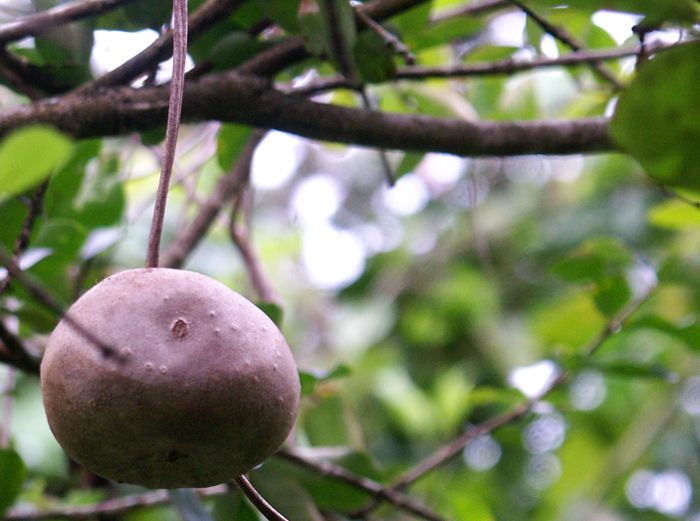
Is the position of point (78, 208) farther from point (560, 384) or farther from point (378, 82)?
point (560, 384)

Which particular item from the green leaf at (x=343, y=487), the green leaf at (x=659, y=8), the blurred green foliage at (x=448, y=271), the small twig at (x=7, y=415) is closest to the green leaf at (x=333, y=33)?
the blurred green foliage at (x=448, y=271)

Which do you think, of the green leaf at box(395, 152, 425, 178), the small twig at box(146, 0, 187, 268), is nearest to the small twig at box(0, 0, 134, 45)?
the small twig at box(146, 0, 187, 268)

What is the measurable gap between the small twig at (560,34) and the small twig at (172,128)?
235mm

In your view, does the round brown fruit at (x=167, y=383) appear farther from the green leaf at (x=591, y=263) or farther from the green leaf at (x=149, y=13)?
the green leaf at (x=591, y=263)

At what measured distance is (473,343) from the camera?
215 centimetres

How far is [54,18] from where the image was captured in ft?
2.31

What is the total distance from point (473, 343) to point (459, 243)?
0.28m

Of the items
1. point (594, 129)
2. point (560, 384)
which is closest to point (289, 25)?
point (594, 129)

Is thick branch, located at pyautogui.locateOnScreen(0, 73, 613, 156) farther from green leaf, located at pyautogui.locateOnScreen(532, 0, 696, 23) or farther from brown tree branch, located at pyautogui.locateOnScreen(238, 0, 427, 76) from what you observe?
green leaf, located at pyautogui.locateOnScreen(532, 0, 696, 23)

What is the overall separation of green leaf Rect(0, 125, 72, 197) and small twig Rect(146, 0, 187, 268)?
86mm

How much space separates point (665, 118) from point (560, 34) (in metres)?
0.35

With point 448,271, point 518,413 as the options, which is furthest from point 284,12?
point 448,271

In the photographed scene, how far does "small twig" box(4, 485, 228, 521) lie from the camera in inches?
35.4

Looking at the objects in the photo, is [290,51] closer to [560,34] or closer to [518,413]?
[560,34]
